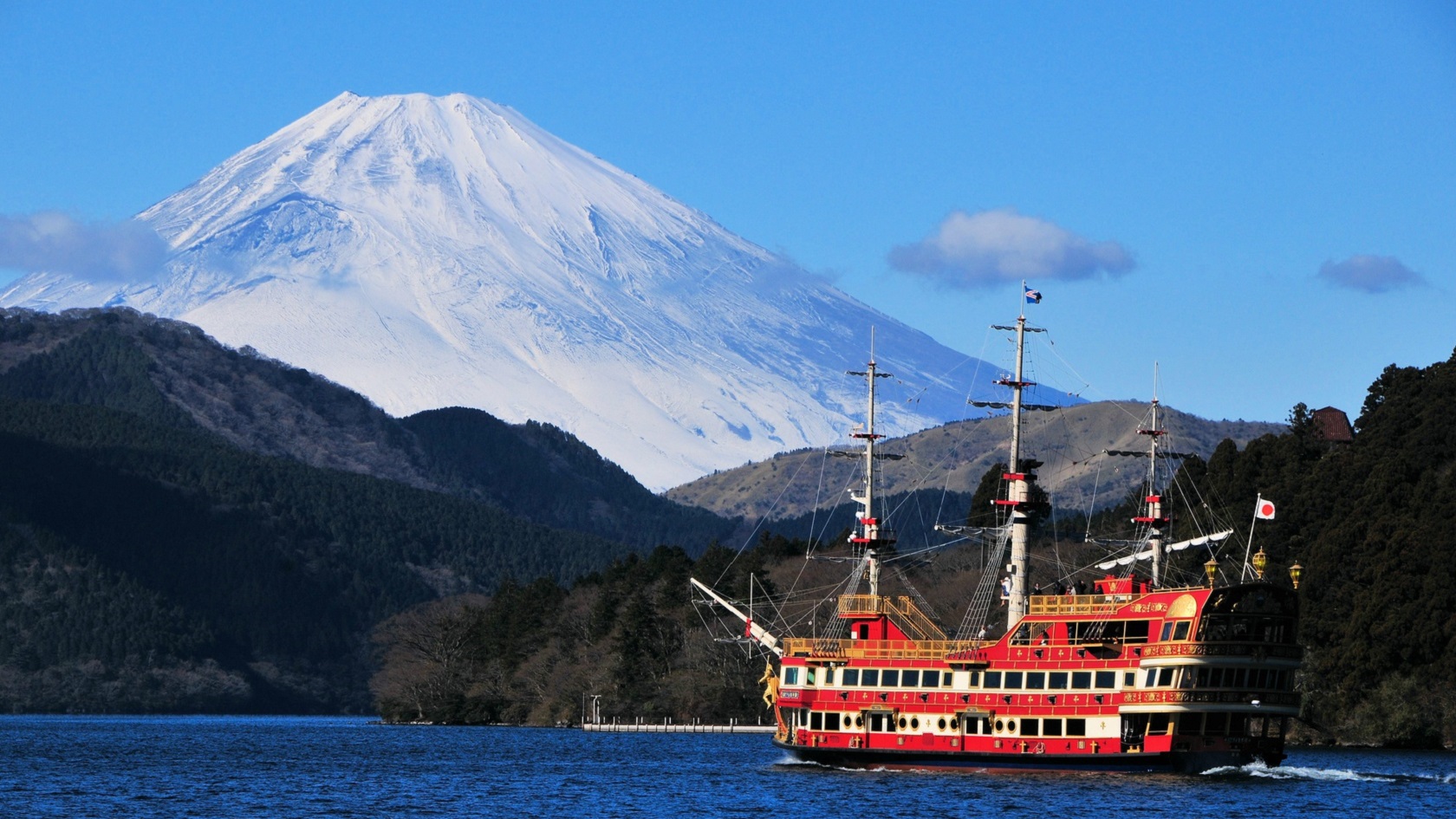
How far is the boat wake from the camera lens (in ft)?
217

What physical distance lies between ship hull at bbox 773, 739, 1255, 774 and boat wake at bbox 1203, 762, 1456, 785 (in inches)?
11.4

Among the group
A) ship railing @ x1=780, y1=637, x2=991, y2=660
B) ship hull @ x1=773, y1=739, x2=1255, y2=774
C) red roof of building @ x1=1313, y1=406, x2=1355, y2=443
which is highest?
red roof of building @ x1=1313, y1=406, x2=1355, y2=443

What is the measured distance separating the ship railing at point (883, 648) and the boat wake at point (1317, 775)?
27.6 ft

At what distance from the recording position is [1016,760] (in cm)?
6738

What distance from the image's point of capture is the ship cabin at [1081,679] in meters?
64.1

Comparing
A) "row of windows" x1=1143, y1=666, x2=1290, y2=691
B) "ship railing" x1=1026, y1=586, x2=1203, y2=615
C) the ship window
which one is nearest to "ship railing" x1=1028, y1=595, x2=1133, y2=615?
"ship railing" x1=1026, y1=586, x2=1203, y2=615

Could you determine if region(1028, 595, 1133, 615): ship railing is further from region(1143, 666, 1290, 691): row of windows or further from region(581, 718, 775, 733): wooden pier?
region(581, 718, 775, 733): wooden pier

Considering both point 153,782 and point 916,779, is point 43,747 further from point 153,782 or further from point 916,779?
point 916,779

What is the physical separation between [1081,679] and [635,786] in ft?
48.2

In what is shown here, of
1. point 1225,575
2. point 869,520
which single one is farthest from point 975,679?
point 1225,575

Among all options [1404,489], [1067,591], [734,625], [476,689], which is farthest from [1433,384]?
[476,689]

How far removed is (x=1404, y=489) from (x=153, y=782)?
5474cm

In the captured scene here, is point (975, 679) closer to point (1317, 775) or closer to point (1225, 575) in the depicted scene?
point (1317, 775)

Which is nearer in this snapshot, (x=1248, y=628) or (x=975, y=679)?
(x=1248, y=628)
